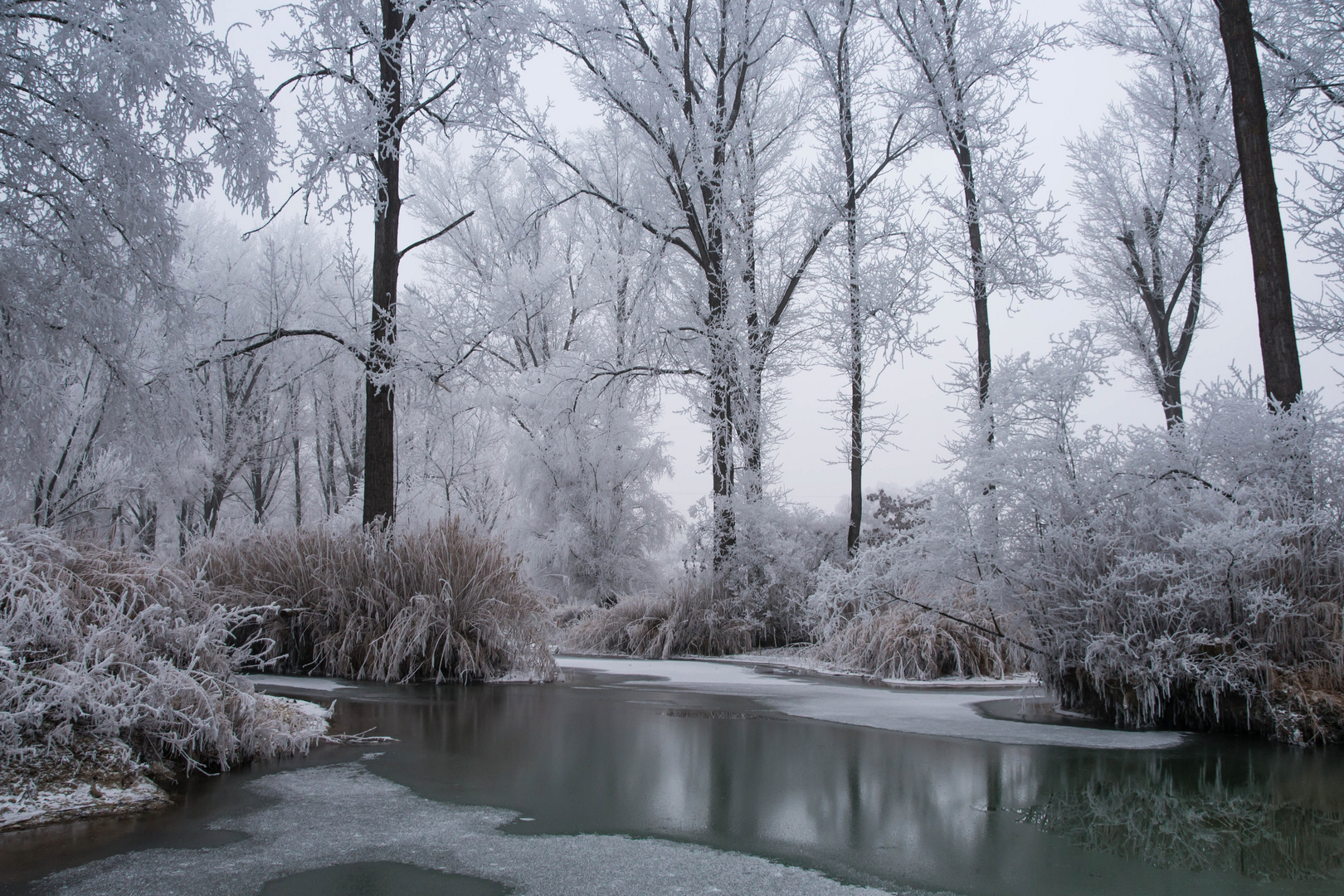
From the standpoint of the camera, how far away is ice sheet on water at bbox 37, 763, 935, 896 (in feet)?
6.36

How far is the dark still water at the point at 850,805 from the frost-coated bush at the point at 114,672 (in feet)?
0.81

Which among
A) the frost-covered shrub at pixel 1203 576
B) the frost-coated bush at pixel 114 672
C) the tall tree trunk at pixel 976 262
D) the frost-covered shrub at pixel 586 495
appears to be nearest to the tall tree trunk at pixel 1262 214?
the frost-covered shrub at pixel 1203 576

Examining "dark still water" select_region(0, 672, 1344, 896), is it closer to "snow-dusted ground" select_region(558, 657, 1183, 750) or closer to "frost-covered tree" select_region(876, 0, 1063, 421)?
"snow-dusted ground" select_region(558, 657, 1183, 750)

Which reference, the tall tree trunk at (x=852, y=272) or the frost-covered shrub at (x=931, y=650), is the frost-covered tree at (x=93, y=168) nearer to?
the frost-covered shrub at (x=931, y=650)

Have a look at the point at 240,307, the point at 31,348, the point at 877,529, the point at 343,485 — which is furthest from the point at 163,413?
the point at 343,485

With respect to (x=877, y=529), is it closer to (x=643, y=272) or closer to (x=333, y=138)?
(x=643, y=272)

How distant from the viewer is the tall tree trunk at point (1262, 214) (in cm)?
553

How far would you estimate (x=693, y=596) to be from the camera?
1001cm

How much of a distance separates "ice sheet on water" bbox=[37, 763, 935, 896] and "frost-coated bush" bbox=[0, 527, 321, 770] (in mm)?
669

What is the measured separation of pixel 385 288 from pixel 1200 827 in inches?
312

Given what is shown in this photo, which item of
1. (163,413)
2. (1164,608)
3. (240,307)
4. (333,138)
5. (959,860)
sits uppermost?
(240,307)

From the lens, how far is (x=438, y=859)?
2123mm

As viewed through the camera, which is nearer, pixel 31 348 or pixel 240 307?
pixel 31 348

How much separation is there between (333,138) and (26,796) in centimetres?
656
